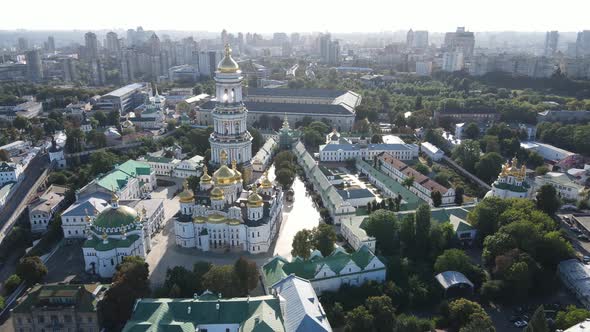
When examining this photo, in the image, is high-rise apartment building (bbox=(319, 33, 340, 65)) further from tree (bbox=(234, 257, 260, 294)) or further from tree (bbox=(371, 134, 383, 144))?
tree (bbox=(234, 257, 260, 294))

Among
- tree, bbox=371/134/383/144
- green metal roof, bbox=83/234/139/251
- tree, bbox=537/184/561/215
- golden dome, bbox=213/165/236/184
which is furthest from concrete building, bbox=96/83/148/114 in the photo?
tree, bbox=537/184/561/215

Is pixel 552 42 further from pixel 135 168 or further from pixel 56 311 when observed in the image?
pixel 56 311

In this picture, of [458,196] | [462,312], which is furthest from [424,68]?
[462,312]

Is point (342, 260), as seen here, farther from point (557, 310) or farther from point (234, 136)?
point (234, 136)

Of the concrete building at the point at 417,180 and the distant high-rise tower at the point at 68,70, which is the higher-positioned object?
the distant high-rise tower at the point at 68,70

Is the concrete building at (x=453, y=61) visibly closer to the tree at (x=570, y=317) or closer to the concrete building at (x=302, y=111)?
the concrete building at (x=302, y=111)

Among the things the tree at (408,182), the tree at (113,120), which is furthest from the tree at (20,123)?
the tree at (408,182)

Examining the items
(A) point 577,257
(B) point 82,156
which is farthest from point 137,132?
(A) point 577,257

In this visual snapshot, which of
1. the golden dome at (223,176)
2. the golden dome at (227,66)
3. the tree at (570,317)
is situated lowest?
the tree at (570,317)
